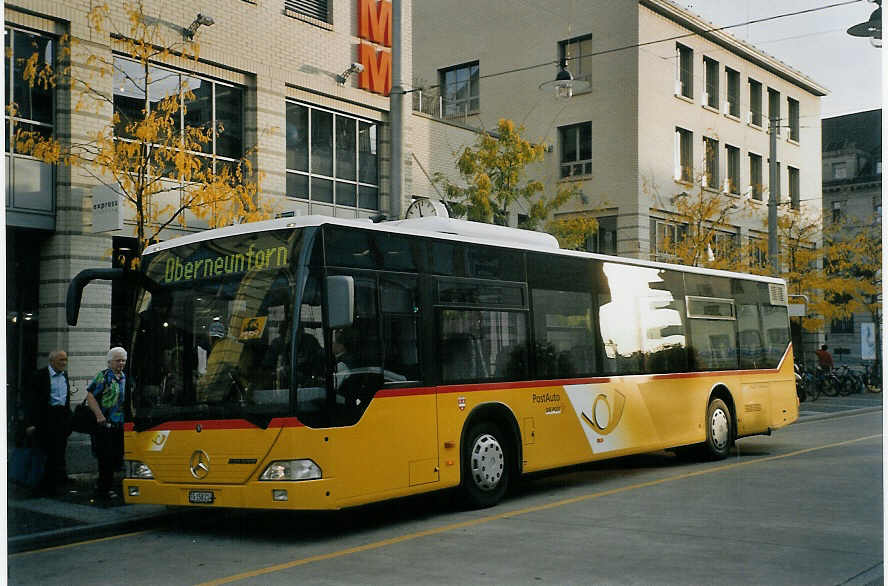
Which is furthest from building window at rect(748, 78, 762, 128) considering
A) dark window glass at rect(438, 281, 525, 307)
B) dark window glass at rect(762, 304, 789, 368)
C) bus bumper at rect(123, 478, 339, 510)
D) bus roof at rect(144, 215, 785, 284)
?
bus bumper at rect(123, 478, 339, 510)

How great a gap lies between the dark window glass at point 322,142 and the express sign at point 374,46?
124cm

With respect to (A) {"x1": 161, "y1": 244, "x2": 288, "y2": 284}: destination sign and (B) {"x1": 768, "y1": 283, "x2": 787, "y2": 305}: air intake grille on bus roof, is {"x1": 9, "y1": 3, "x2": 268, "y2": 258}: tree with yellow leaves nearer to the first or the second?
(A) {"x1": 161, "y1": 244, "x2": 288, "y2": 284}: destination sign

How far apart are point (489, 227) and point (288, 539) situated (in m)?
4.49

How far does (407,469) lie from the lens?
392 inches

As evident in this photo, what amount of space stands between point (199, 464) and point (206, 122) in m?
11.6

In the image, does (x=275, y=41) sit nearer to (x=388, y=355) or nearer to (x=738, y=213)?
(x=388, y=355)

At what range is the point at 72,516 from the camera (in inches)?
406

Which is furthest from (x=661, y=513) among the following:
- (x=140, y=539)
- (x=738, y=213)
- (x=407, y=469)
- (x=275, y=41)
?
(x=738, y=213)

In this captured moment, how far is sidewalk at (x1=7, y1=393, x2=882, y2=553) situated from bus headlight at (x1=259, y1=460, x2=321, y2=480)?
2.04 metres

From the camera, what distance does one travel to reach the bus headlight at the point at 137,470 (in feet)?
32.5

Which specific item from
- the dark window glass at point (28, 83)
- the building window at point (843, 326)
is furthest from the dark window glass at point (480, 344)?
the building window at point (843, 326)

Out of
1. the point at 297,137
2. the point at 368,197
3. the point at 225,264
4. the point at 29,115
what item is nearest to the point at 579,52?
the point at 368,197

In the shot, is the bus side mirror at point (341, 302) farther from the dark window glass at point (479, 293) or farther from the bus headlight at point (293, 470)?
the dark window glass at point (479, 293)

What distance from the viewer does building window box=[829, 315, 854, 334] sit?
31244 millimetres
